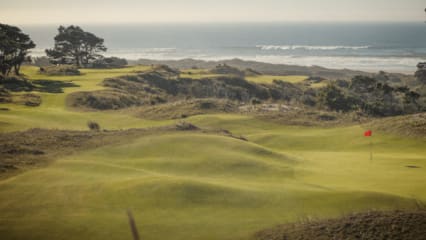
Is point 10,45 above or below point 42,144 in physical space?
above

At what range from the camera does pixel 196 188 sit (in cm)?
1978

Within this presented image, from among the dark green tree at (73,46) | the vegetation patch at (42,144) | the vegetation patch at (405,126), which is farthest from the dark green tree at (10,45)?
the vegetation patch at (405,126)

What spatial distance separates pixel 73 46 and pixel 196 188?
269 ft

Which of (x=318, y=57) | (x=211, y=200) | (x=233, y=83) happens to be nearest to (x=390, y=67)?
(x=318, y=57)

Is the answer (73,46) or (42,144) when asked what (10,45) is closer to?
(73,46)

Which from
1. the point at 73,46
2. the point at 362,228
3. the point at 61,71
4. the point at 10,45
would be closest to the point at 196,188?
the point at 362,228

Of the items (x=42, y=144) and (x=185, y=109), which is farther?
(x=185, y=109)

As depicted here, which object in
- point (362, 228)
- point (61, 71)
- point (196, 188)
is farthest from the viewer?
point (61, 71)

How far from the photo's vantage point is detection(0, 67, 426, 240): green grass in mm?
16172

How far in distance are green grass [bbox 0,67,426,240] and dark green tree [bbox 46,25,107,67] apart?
59981 mm

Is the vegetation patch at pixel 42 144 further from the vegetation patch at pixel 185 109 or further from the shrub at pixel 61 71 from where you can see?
the shrub at pixel 61 71

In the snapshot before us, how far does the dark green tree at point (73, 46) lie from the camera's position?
92.7 metres

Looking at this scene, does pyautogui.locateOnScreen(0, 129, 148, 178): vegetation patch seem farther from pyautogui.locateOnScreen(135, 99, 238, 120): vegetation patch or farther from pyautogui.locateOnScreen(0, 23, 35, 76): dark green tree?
pyautogui.locateOnScreen(0, 23, 35, 76): dark green tree

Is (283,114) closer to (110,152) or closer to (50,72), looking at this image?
(110,152)
